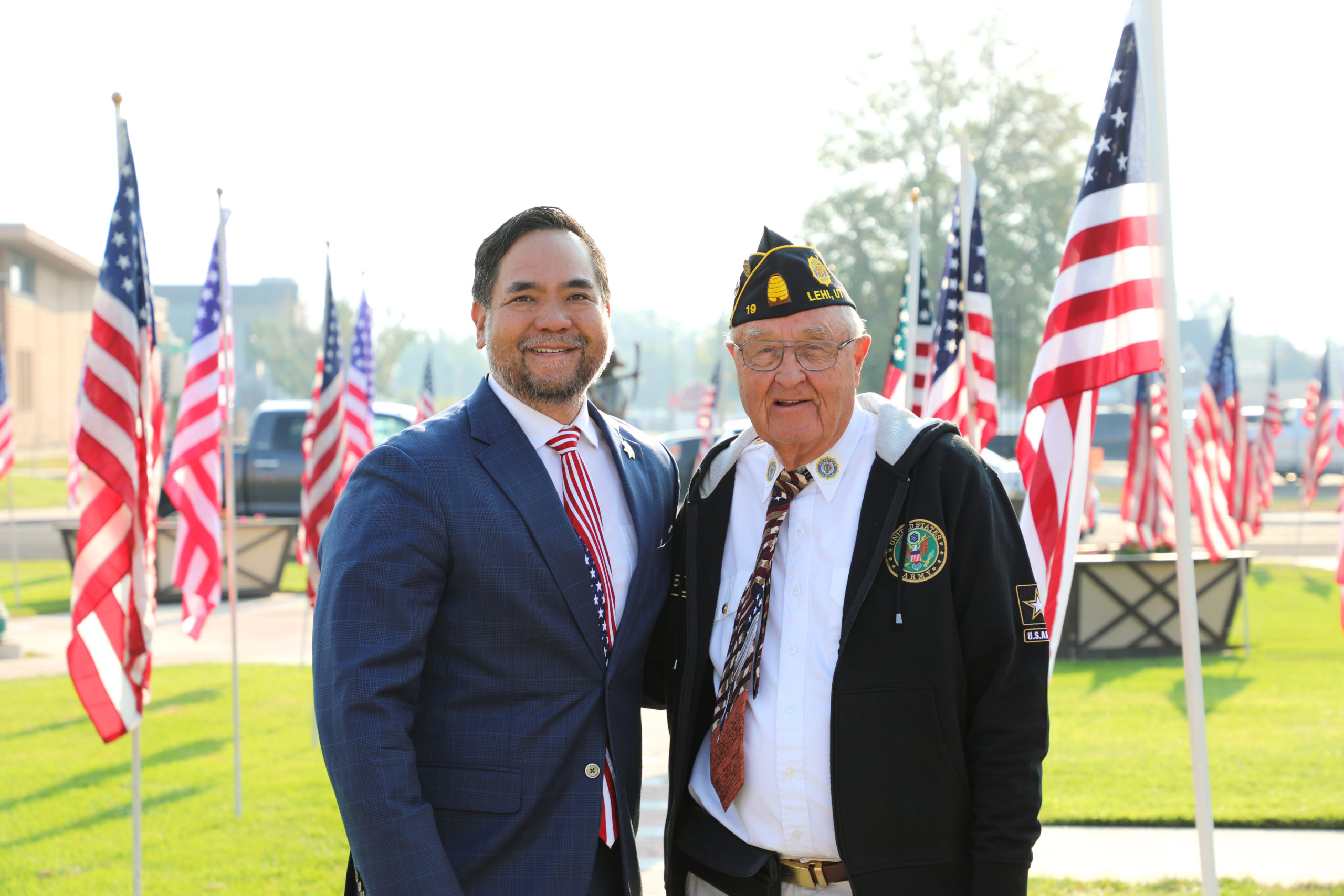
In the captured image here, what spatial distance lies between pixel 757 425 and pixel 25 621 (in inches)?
502

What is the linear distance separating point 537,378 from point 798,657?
939mm

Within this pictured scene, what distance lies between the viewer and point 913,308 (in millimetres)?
7828

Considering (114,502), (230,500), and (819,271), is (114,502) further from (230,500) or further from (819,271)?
(819,271)

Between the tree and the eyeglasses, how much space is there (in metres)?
29.0

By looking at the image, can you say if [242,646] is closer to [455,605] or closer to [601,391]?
[601,391]

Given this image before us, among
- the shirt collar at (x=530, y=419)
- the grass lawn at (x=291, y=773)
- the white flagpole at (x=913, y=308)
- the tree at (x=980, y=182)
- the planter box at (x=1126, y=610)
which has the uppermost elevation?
the tree at (x=980, y=182)

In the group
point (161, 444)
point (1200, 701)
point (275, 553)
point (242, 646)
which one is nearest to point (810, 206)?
point (275, 553)

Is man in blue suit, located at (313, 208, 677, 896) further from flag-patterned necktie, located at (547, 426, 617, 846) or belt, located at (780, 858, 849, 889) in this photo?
belt, located at (780, 858, 849, 889)

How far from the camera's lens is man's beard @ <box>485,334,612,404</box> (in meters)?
2.53

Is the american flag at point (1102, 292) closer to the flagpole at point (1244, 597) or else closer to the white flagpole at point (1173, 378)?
the white flagpole at point (1173, 378)

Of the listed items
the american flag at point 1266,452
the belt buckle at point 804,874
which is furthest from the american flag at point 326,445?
the american flag at point 1266,452

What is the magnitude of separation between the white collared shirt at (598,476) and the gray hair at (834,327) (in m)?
0.49

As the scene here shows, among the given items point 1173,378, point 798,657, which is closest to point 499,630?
point 798,657

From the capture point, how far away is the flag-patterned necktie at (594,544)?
7.86ft
